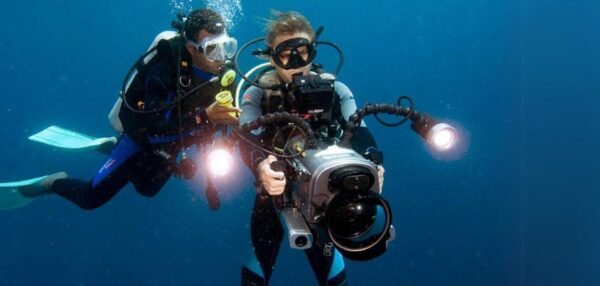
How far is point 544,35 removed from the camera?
8812 mm

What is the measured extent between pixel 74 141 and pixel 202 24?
11.7 feet

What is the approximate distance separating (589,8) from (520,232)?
18.1ft

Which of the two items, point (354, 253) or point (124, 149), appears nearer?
point (354, 253)

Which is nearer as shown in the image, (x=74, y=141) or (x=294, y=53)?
(x=294, y=53)

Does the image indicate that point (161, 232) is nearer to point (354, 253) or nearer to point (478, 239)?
point (478, 239)

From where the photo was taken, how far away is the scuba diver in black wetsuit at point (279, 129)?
264cm

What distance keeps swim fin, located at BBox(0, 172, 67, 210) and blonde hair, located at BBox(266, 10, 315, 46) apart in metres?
3.92

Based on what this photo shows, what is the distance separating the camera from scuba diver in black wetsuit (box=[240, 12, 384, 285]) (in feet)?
8.65

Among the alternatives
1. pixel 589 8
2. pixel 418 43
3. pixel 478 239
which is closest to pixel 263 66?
pixel 589 8

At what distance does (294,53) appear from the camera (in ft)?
9.55

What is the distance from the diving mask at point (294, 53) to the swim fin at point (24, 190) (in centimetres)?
405

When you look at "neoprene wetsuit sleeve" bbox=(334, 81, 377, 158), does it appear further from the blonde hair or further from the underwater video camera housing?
the underwater video camera housing

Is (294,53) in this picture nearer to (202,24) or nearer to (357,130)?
(357,130)

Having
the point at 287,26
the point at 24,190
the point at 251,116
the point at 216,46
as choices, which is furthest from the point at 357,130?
the point at 24,190
